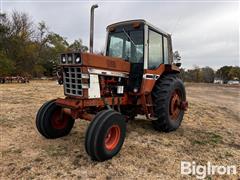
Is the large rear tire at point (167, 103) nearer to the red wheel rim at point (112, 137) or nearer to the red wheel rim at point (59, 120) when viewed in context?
the red wheel rim at point (112, 137)

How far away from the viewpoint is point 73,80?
411 centimetres

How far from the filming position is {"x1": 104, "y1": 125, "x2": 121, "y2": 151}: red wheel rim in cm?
374

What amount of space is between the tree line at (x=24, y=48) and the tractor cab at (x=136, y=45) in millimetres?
22839

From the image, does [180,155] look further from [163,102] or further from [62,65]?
[62,65]

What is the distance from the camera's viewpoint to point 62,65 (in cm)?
423

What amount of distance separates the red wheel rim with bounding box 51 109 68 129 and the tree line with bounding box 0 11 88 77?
23527 millimetres

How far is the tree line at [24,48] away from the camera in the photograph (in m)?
30.1

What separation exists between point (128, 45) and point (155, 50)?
696 millimetres

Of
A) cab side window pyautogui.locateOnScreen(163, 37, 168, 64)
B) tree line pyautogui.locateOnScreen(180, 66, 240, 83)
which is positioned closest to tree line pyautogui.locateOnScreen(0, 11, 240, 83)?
cab side window pyautogui.locateOnScreen(163, 37, 168, 64)

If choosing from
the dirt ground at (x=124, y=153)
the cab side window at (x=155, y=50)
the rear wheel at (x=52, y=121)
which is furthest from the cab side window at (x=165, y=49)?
the rear wheel at (x=52, y=121)

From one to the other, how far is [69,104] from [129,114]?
1798 millimetres

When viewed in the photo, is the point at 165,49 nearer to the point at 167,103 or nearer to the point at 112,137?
the point at 167,103

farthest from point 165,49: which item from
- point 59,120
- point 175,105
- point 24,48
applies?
point 24,48

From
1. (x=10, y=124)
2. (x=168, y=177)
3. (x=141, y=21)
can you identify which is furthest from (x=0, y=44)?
(x=168, y=177)
